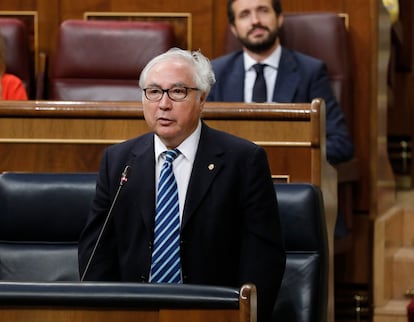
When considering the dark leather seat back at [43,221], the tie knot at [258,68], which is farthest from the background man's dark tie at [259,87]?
the dark leather seat back at [43,221]

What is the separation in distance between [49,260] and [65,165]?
295mm

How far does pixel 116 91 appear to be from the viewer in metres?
2.27

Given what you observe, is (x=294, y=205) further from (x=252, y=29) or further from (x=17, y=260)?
(x=252, y=29)

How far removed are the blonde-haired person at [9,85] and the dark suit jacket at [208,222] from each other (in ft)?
2.58

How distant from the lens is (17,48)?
7.57ft

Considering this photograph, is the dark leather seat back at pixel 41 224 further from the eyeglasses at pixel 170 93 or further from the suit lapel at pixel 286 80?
the suit lapel at pixel 286 80

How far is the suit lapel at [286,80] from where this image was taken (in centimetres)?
213

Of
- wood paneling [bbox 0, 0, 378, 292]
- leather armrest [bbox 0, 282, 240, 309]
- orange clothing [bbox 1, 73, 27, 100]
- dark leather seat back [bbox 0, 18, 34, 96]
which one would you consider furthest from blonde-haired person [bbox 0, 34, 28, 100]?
leather armrest [bbox 0, 282, 240, 309]

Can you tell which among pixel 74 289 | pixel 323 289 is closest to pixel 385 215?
pixel 323 289

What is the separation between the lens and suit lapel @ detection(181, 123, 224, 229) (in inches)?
53.3

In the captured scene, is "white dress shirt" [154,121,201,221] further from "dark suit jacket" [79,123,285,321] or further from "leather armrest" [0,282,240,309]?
"leather armrest" [0,282,240,309]

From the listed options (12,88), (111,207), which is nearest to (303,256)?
(111,207)

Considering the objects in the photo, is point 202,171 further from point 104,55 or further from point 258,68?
point 104,55

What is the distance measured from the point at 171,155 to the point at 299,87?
0.80 metres
